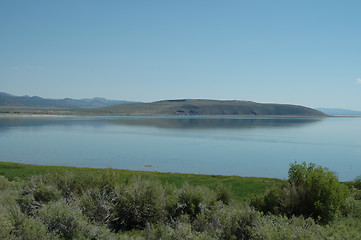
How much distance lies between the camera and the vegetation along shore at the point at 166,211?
665 cm

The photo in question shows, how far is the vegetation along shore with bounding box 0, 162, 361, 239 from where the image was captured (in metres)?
6.65

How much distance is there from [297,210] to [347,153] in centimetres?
3413

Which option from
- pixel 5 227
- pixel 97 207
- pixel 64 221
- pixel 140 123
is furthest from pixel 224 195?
pixel 140 123

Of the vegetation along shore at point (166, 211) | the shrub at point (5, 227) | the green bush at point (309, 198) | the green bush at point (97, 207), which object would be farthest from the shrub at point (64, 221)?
the green bush at point (309, 198)

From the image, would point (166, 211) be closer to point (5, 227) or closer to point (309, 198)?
point (5, 227)

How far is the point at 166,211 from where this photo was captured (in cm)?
862

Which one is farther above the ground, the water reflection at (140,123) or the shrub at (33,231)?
the shrub at (33,231)

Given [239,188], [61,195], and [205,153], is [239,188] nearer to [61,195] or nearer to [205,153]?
[61,195]

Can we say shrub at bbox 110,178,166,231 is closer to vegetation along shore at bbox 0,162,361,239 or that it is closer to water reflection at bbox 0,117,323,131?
vegetation along shore at bbox 0,162,361,239

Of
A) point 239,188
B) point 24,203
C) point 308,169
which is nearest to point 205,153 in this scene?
point 239,188

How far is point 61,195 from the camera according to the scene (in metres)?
9.32

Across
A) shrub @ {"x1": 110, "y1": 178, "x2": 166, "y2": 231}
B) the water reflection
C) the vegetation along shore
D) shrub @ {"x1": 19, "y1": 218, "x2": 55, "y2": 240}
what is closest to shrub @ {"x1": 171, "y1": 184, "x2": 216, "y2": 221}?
the vegetation along shore

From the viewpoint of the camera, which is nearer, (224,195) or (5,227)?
(5,227)

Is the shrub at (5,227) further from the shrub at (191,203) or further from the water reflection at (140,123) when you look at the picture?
the water reflection at (140,123)
